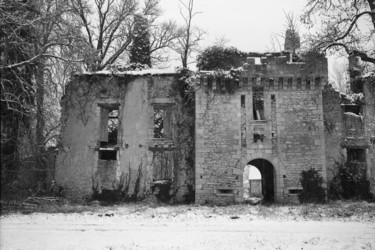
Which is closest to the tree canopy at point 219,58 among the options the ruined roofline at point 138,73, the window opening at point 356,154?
the ruined roofline at point 138,73

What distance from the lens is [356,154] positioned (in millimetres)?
18703

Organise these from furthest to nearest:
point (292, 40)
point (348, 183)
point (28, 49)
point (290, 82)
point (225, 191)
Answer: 1. point (292, 40)
2. point (348, 183)
3. point (290, 82)
4. point (225, 191)
5. point (28, 49)

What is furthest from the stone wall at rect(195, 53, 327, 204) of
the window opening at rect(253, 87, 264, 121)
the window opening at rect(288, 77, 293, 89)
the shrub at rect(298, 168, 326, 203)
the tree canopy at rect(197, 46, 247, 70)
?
the tree canopy at rect(197, 46, 247, 70)

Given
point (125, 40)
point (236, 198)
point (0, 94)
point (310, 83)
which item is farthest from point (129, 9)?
point (0, 94)

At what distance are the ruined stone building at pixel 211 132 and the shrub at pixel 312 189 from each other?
0.86ft

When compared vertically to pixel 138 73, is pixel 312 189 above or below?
below

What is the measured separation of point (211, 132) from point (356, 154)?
26.5 feet

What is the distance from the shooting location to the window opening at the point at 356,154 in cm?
1838

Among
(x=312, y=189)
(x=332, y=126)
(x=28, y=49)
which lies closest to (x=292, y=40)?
(x=332, y=126)

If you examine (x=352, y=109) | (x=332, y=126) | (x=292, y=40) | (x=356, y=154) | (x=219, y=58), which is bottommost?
(x=356, y=154)

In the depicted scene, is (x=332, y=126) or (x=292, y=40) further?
(x=292, y=40)

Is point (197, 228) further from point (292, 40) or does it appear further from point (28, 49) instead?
point (292, 40)

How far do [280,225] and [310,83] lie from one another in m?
8.09

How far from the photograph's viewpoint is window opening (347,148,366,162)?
1838 centimetres
